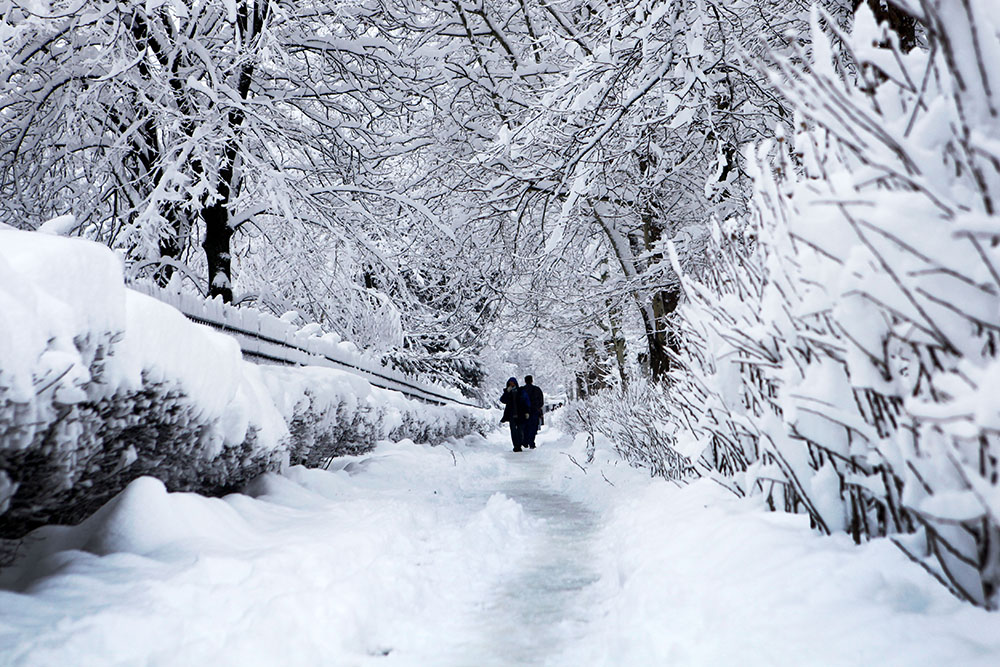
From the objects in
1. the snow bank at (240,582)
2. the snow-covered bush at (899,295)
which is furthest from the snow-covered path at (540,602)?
the snow-covered bush at (899,295)

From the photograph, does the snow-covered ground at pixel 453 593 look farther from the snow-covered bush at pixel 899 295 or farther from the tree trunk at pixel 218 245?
the tree trunk at pixel 218 245

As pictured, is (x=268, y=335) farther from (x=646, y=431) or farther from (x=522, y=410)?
(x=522, y=410)

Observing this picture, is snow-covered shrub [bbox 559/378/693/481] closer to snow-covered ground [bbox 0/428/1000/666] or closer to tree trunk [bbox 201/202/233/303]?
snow-covered ground [bbox 0/428/1000/666]

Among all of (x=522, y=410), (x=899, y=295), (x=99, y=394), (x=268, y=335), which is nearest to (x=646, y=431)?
(x=268, y=335)

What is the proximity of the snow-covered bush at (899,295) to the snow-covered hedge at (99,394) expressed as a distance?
2.05 metres

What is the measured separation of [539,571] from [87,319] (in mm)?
2517

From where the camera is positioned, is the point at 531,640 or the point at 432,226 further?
the point at 432,226

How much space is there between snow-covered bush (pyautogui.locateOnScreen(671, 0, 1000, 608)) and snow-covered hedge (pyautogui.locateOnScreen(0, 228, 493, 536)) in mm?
2046

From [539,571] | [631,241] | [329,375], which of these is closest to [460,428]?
[631,241]

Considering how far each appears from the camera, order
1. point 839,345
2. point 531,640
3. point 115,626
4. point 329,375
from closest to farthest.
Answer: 1. point 839,345
2. point 115,626
3. point 531,640
4. point 329,375

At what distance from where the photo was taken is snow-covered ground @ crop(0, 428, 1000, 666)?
167 cm

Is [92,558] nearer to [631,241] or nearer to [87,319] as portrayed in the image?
[87,319]

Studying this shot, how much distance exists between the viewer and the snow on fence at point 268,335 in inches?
182

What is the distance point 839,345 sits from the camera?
5.58 ft
